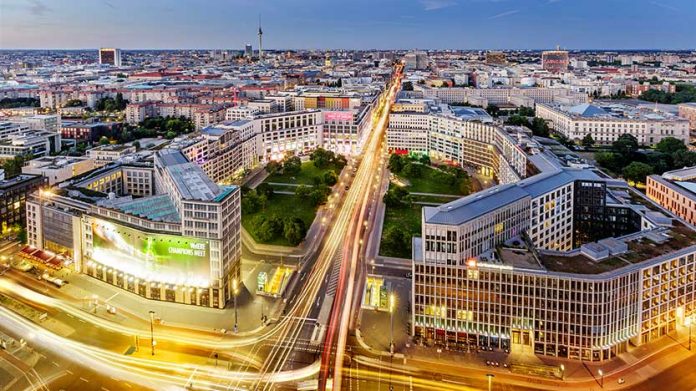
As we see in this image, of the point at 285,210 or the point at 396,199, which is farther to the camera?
the point at 396,199

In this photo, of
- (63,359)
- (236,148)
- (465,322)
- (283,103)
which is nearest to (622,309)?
(465,322)

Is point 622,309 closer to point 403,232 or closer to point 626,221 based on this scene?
point 626,221

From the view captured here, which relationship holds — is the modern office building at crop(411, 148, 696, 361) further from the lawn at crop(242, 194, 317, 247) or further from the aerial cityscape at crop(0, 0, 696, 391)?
the lawn at crop(242, 194, 317, 247)

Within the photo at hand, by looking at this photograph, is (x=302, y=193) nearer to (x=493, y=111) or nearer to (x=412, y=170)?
(x=412, y=170)

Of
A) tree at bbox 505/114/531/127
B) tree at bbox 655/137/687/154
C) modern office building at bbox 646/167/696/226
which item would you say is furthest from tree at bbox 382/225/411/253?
tree at bbox 505/114/531/127

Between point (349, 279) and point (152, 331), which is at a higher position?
point (349, 279)

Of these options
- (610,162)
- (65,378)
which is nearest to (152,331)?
(65,378)

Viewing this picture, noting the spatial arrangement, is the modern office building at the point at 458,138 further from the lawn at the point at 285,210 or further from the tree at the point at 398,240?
the lawn at the point at 285,210
